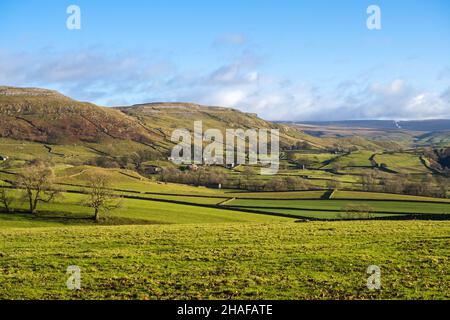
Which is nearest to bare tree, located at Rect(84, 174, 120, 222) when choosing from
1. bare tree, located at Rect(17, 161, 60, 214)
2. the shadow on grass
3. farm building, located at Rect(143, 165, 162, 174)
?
the shadow on grass

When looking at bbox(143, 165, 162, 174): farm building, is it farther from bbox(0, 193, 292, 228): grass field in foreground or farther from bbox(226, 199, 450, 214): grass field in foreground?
bbox(0, 193, 292, 228): grass field in foreground

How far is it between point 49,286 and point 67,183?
8994 centimetres

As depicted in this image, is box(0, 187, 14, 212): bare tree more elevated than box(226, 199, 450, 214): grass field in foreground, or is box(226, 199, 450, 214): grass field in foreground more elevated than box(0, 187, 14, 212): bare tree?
box(0, 187, 14, 212): bare tree

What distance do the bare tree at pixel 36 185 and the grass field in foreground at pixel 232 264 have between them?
3678cm

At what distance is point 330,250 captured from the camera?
25797 mm

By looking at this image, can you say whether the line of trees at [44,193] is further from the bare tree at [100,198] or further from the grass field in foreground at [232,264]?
the grass field in foreground at [232,264]

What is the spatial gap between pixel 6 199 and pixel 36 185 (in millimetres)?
4770

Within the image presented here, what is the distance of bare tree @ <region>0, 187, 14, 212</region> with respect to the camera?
6688 cm

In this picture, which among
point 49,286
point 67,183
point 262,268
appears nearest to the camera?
point 49,286

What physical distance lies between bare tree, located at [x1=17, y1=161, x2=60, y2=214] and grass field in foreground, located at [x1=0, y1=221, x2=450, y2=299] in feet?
121

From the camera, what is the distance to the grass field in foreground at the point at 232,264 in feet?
59.1

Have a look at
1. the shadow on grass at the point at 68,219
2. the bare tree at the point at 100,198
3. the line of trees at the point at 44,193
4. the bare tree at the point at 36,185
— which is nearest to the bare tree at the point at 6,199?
the line of trees at the point at 44,193
